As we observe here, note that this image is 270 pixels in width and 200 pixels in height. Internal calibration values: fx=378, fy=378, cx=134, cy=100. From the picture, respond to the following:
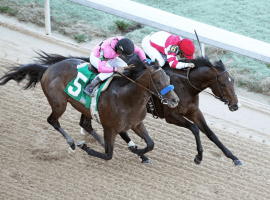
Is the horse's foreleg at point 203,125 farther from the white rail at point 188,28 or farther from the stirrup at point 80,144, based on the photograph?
the white rail at point 188,28

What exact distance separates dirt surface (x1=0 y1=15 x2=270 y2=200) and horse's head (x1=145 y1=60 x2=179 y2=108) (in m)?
1.24

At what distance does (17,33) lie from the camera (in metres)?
7.40

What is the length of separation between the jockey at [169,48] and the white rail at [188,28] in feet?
5.27

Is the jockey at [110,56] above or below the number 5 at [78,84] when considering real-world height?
above

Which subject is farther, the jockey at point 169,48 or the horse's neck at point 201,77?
the jockey at point 169,48

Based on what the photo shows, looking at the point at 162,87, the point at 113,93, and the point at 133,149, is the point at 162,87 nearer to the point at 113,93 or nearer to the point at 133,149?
the point at 113,93

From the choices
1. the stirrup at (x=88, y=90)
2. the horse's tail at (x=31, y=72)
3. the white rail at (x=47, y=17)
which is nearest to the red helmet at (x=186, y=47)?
the stirrup at (x=88, y=90)

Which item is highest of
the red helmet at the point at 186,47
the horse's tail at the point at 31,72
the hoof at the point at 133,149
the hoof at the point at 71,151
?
the red helmet at the point at 186,47

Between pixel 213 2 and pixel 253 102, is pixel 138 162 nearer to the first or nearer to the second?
pixel 253 102

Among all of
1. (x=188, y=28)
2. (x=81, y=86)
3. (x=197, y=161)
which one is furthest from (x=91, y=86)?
(x=188, y=28)

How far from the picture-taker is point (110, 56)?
3.93m

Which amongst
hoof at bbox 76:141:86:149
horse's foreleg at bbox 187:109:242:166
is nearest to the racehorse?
horse's foreleg at bbox 187:109:242:166

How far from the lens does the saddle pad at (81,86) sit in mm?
4172

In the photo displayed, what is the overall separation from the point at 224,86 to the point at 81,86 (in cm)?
158
